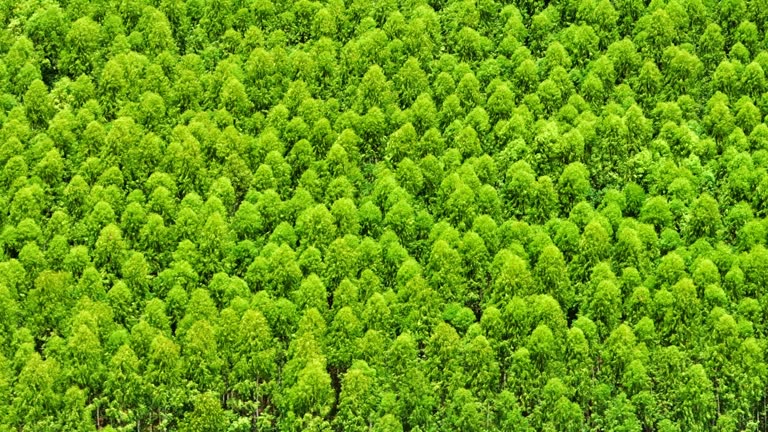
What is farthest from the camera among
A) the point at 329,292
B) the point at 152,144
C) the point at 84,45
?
Answer: the point at 84,45

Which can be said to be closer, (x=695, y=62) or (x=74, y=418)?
(x=74, y=418)

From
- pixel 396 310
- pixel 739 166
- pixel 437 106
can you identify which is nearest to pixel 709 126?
pixel 739 166

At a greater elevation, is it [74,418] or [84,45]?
[84,45]

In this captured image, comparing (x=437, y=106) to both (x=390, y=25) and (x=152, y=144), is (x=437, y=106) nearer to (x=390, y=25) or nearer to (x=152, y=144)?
(x=390, y=25)

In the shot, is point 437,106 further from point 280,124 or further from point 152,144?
point 152,144

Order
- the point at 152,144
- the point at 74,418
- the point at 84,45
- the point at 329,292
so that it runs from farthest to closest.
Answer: the point at 84,45 → the point at 152,144 → the point at 329,292 → the point at 74,418

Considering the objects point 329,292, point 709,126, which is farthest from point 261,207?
point 709,126
